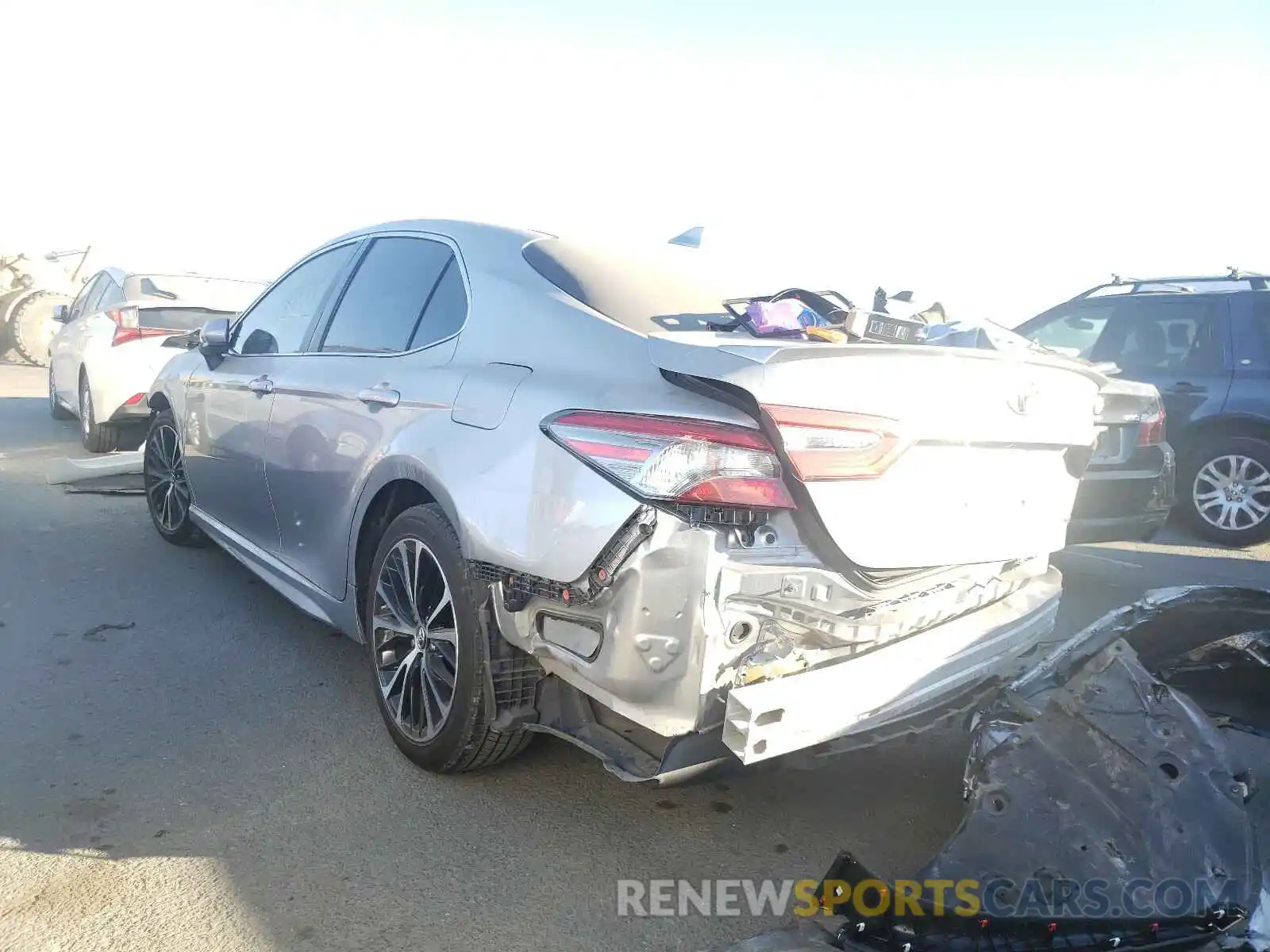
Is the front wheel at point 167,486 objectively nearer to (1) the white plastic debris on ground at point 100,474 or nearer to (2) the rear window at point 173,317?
(1) the white plastic debris on ground at point 100,474

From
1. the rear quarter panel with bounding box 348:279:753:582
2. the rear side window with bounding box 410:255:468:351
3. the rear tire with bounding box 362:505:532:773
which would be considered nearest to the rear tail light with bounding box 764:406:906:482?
the rear quarter panel with bounding box 348:279:753:582

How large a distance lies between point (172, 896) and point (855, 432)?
83.8 inches

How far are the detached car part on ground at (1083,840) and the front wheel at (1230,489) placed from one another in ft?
17.1

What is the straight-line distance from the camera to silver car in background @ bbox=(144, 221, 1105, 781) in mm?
2256

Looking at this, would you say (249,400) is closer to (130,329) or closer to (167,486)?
(167,486)

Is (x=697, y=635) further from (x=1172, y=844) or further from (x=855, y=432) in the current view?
(x=1172, y=844)

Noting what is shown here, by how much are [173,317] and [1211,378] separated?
819 centimetres

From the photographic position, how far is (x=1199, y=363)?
7.09 metres

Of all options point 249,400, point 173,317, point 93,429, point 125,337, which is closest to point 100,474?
point 93,429

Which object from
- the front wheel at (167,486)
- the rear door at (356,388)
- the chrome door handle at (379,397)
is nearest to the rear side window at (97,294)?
the front wheel at (167,486)

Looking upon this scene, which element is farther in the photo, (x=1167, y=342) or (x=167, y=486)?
(x=1167, y=342)

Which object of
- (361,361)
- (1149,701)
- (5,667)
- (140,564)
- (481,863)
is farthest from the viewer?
(140,564)

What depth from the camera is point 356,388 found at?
3438mm

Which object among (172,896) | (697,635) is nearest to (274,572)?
(172,896)
